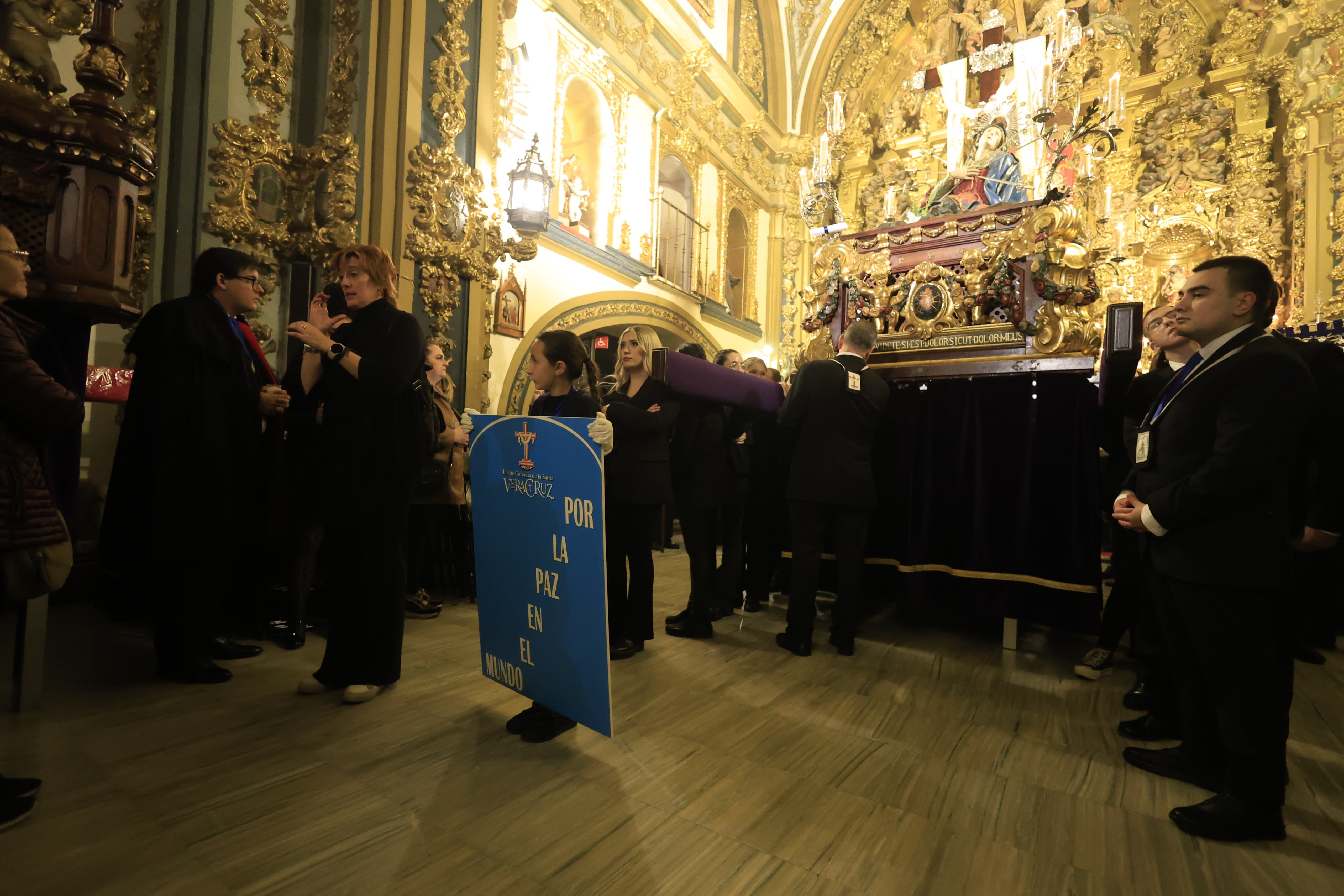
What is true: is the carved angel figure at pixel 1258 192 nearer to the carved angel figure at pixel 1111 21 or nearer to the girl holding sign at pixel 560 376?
the carved angel figure at pixel 1111 21

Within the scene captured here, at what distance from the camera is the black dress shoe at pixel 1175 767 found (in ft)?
5.70

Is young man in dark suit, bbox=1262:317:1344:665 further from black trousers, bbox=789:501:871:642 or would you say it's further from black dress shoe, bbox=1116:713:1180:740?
black trousers, bbox=789:501:871:642

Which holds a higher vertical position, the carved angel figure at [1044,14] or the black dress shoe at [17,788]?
the carved angel figure at [1044,14]

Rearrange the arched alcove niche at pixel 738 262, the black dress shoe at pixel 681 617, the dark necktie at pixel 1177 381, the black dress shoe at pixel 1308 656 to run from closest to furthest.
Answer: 1. the dark necktie at pixel 1177 381
2. the black dress shoe at pixel 1308 656
3. the black dress shoe at pixel 681 617
4. the arched alcove niche at pixel 738 262

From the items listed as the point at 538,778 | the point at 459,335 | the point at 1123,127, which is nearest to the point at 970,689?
the point at 538,778

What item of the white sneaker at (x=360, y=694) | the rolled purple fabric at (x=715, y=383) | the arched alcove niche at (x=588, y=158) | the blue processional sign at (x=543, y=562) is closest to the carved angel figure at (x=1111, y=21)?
the arched alcove niche at (x=588, y=158)

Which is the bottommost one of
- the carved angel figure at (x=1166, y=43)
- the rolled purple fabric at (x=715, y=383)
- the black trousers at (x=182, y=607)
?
the black trousers at (x=182, y=607)

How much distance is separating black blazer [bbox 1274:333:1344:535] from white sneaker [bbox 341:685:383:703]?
3.02 m

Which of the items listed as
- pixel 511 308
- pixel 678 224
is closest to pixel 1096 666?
pixel 511 308

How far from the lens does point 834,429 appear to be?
2.93 metres

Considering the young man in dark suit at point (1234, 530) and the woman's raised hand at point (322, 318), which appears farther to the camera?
the woman's raised hand at point (322, 318)

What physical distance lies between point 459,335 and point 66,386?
99.1 inches

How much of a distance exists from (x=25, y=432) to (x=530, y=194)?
4.16 m

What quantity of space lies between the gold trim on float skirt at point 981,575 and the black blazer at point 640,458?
86cm
